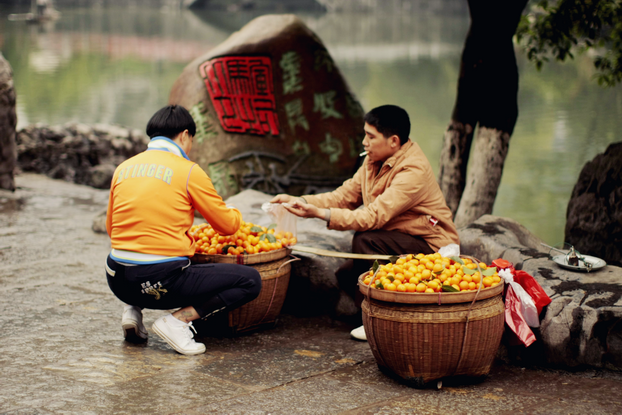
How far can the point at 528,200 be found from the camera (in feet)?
40.7

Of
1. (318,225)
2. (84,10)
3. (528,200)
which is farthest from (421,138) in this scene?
(84,10)

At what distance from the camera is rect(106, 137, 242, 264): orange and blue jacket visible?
3.67 metres

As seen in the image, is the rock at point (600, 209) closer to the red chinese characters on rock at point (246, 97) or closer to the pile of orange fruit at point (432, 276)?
the pile of orange fruit at point (432, 276)

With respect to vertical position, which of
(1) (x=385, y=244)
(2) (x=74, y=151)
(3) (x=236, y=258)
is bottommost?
(2) (x=74, y=151)

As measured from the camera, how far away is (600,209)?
232 inches

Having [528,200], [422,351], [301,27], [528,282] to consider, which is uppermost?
[301,27]

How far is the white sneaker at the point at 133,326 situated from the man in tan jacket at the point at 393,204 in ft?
3.67

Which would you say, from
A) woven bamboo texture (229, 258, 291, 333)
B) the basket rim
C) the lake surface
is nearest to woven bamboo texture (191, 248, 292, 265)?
woven bamboo texture (229, 258, 291, 333)

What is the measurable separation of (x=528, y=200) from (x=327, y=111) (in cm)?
613

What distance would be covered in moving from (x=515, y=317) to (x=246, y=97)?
484 centimetres

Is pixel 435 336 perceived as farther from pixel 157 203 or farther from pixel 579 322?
pixel 157 203

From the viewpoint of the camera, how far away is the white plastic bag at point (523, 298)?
3615 mm

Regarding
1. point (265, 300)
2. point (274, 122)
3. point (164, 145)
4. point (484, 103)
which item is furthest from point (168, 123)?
point (274, 122)

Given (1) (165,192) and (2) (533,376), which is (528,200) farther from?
(1) (165,192)
